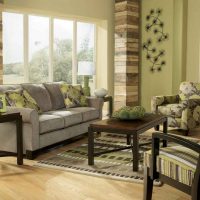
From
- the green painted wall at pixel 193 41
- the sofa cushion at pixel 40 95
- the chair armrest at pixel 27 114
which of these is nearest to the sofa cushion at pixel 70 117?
the sofa cushion at pixel 40 95

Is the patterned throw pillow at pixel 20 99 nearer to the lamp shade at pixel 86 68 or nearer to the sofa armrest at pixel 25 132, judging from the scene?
the sofa armrest at pixel 25 132

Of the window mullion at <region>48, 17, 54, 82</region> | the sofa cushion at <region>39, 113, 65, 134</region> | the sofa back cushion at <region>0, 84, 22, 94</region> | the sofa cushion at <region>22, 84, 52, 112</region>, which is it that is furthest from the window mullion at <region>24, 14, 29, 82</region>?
the sofa cushion at <region>39, 113, 65, 134</region>

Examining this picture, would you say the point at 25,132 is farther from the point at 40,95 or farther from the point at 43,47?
the point at 43,47

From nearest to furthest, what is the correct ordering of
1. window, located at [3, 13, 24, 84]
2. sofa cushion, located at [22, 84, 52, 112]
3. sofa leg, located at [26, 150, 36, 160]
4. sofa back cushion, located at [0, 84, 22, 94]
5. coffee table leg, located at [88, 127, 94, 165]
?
1. coffee table leg, located at [88, 127, 94, 165]
2. sofa leg, located at [26, 150, 36, 160]
3. sofa back cushion, located at [0, 84, 22, 94]
4. sofa cushion, located at [22, 84, 52, 112]
5. window, located at [3, 13, 24, 84]

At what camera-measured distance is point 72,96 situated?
5523 mm

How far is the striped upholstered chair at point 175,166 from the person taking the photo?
7.04 feet

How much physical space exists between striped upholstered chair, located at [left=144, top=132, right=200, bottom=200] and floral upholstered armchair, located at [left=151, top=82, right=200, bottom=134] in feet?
9.48

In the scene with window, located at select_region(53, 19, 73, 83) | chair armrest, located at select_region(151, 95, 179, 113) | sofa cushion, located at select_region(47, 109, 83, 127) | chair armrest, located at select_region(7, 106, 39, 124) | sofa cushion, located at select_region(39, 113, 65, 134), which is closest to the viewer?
chair armrest, located at select_region(7, 106, 39, 124)

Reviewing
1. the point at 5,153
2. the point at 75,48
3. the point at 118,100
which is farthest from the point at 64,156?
the point at 75,48

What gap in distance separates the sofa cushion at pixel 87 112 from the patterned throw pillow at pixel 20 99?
812 millimetres

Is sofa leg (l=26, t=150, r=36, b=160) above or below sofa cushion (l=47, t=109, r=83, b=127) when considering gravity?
below

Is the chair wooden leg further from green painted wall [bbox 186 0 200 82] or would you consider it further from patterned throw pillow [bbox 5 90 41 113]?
green painted wall [bbox 186 0 200 82]

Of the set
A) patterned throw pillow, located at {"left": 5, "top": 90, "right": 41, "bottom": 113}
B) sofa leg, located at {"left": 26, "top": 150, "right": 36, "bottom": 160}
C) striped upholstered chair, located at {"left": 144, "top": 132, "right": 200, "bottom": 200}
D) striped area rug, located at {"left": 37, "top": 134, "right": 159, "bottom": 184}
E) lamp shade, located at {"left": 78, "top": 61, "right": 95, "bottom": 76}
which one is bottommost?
striped area rug, located at {"left": 37, "top": 134, "right": 159, "bottom": 184}

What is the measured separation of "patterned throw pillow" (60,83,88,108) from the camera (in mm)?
5465
